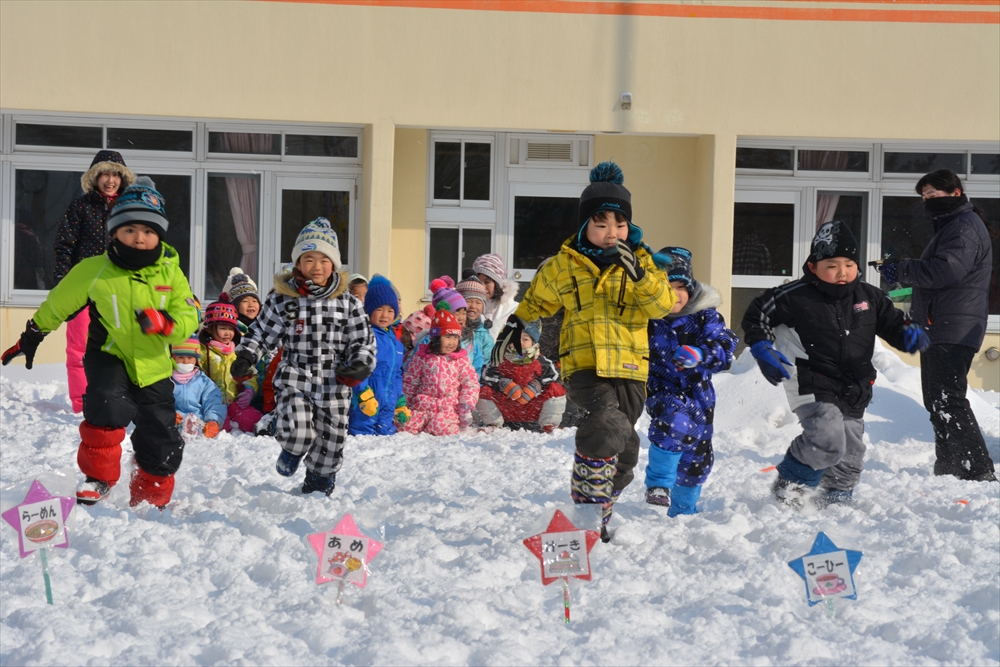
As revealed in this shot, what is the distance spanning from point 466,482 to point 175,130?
7177mm

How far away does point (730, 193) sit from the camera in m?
11.4

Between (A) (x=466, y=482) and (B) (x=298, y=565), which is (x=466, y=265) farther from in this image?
(B) (x=298, y=565)

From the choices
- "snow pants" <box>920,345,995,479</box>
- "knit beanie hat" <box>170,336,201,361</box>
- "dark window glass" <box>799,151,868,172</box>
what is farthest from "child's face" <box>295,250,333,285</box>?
"dark window glass" <box>799,151,868,172</box>

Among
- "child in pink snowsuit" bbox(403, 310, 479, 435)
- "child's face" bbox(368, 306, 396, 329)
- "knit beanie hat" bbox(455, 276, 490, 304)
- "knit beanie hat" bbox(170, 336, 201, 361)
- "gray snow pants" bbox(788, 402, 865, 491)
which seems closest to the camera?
"gray snow pants" bbox(788, 402, 865, 491)

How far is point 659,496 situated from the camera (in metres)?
5.25

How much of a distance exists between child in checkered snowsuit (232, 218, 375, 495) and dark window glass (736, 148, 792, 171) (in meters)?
7.66

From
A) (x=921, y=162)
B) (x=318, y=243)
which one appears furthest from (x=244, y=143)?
(x=921, y=162)

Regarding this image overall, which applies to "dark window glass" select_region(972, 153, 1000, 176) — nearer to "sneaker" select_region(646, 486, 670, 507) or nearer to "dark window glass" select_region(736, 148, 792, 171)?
"dark window glass" select_region(736, 148, 792, 171)

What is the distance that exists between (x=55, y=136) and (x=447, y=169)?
4.22 m

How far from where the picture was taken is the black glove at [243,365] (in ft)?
16.6

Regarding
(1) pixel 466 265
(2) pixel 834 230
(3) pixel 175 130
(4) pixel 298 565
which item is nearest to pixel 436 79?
(1) pixel 466 265

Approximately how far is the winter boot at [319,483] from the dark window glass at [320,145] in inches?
268

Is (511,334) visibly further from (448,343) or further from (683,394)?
(448,343)

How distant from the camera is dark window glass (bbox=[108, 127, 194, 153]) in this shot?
11.5 m
